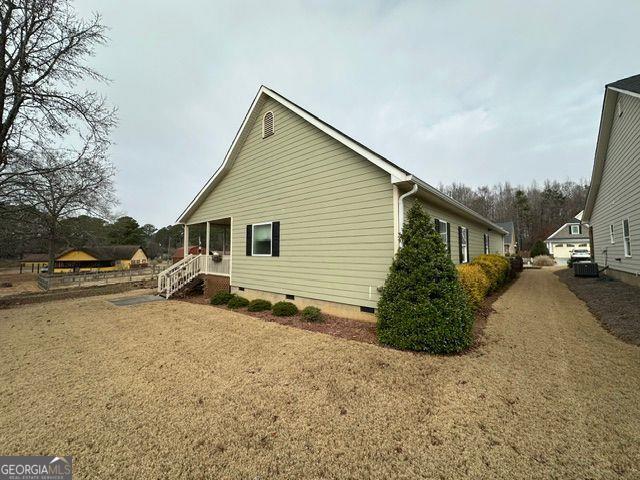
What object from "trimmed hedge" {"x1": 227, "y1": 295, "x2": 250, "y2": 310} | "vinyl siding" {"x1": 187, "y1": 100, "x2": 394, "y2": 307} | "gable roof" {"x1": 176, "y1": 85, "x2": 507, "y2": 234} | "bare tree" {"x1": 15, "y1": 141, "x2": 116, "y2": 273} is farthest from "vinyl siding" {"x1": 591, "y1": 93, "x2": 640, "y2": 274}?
"bare tree" {"x1": 15, "y1": 141, "x2": 116, "y2": 273}

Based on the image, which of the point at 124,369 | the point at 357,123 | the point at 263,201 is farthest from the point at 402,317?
the point at 357,123

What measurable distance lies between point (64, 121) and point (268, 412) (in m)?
14.2

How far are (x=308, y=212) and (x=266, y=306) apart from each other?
3.40 m

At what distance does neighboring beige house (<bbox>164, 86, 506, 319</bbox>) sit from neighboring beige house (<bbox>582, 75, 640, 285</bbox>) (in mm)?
4890

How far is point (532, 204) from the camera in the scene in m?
50.3

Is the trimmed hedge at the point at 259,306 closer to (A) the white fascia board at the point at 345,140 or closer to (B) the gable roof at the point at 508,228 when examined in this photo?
(A) the white fascia board at the point at 345,140

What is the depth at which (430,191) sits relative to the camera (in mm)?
6645

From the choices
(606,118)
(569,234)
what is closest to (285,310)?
(606,118)

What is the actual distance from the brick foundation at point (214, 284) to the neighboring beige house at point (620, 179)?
15084mm

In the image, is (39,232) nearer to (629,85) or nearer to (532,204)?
(629,85)

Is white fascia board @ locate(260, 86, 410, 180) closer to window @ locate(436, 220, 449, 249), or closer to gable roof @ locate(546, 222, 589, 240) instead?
window @ locate(436, 220, 449, 249)

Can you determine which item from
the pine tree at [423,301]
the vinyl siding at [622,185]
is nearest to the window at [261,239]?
the pine tree at [423,301]

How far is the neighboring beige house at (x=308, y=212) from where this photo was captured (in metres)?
6.45

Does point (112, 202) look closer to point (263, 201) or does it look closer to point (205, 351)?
point (263, 201)
